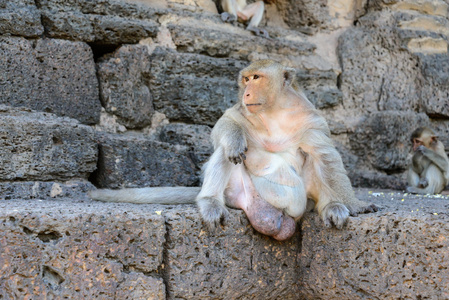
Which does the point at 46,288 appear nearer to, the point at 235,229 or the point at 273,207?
the point at 235,229

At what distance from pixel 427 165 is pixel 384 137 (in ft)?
1.98

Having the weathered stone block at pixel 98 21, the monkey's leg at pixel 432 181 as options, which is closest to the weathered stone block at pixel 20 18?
the weathered stone block at pixel 98 21

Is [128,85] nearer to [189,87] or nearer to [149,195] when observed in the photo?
[189,87]

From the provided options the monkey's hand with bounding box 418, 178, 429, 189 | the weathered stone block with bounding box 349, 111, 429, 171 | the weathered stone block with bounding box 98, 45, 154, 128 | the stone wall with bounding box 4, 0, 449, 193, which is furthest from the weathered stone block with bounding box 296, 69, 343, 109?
the weathered stone block with bounding box 98, 45, 154, 128

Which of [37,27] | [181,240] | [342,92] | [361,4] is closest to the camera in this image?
[181,240]

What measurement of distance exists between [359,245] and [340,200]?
0.33 metres

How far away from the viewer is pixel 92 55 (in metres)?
4.56

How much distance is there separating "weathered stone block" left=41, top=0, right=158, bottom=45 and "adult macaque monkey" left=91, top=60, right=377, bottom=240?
165 cm

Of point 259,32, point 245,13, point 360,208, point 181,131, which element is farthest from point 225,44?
point 360,208

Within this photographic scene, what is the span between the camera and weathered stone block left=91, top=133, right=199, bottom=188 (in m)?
4.17

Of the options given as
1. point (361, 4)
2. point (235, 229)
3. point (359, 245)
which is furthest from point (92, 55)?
point (361, 4)

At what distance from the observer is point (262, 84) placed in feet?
11.2

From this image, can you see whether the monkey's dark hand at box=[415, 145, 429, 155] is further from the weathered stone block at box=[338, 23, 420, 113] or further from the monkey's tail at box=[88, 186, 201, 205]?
the monkey's tail at box=[88, 186, 201, 205]

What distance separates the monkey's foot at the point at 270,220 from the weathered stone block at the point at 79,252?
1.97 feet
